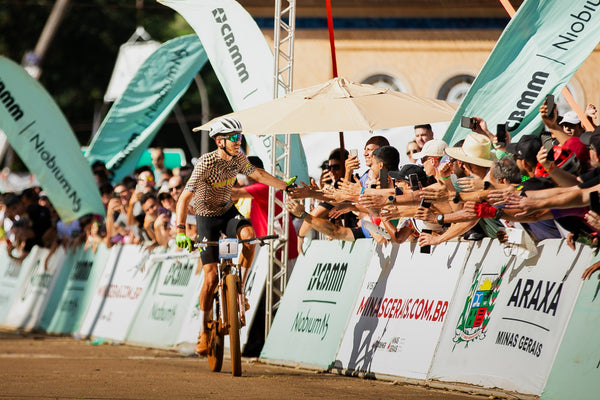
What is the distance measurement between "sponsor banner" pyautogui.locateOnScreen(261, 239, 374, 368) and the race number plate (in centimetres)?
146

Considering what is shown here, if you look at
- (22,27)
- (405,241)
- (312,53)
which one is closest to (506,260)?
(405,241)

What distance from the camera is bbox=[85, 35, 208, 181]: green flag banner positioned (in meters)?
20.4

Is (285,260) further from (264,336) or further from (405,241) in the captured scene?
(405,241)

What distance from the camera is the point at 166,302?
1653 cm

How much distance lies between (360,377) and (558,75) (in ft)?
11.6

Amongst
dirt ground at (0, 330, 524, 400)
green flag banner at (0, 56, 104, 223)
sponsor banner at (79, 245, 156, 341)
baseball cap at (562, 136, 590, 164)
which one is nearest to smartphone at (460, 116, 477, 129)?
baseball cap at (562, 136, 590, 164)

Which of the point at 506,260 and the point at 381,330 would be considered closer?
the point at 506,260

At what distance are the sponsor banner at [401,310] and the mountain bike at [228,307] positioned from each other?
120 centimetres

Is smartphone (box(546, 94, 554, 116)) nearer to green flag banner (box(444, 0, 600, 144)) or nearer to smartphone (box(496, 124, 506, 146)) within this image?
smartphone (box(496, 124, 506, 146))

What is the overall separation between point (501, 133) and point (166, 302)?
301 inches

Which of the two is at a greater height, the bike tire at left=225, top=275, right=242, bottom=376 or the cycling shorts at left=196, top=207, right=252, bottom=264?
the cycling shorts at left=196, top=207, right=252, bottom=264

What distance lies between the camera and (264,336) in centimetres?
1437

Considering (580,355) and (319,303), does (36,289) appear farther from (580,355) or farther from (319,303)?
(580,355)

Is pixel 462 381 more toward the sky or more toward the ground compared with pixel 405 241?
more toward the ground
